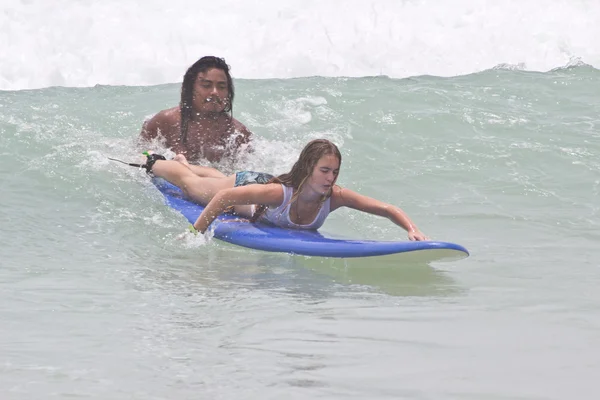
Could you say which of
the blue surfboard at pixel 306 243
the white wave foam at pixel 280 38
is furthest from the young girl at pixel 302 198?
the white wave foam at pixel 280 38

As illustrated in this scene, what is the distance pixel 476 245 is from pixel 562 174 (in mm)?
2321

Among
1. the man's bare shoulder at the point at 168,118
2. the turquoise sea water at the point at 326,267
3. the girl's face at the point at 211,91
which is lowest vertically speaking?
the turquoise sea water at the point at 326,267

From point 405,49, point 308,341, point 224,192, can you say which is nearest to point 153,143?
point 224,192

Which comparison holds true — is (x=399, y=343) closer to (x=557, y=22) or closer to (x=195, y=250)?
(x=195, y=250)

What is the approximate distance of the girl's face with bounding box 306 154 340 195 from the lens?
18.7 feet

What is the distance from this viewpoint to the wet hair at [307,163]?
572 cm

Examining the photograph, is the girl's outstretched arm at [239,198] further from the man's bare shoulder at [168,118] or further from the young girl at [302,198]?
the man's bare shoulder at [168,118]

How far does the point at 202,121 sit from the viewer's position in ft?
25.0

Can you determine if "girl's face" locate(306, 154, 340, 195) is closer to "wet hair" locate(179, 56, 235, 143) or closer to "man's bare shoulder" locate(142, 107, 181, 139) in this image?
"wet hair" locate(179, 56, 235, 143)

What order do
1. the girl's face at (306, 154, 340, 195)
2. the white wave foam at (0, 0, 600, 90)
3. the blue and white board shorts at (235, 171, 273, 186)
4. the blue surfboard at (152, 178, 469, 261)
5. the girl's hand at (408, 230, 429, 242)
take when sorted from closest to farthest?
the blue surfboard at (152, 178, 469, 261) → the girl's hand at (408, 230, 429, 242) → the girl's face at (306, 154, 340, 195) → the blue and white board shorts at (235, 171, 273, 186) → the white wave foam at (0, 0, 600, 90)

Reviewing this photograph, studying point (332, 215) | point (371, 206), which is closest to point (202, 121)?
point (332, 215)

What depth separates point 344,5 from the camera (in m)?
13.1

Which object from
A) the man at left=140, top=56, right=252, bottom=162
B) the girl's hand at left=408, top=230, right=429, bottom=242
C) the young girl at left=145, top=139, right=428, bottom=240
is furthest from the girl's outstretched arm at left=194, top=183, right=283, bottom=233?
the man at left=140, top=56, right=252, bottom=162

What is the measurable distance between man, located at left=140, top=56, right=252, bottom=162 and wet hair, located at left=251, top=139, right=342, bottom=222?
145 centimetres
